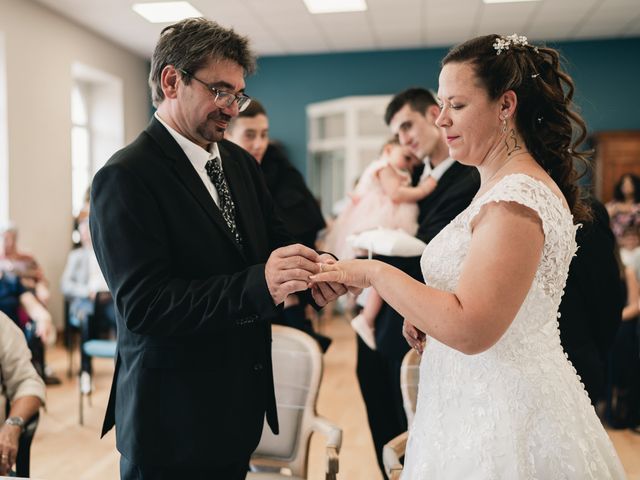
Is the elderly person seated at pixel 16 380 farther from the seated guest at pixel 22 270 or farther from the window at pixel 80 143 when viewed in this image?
the window at pixel 80 143

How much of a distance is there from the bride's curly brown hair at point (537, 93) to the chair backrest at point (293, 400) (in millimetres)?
1182

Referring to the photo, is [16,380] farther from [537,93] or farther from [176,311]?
[537,93]

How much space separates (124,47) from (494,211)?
8.95 m

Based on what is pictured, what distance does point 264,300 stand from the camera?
1487 mm

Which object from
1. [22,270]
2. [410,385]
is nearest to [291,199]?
[410,385]

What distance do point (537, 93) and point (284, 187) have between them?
6.36ft

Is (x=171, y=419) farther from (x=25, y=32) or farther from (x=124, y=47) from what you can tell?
(x=124, y=47)

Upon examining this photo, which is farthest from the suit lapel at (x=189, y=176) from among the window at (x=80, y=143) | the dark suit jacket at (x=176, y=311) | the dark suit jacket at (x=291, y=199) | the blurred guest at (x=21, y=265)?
the window at (x=80, y=143)

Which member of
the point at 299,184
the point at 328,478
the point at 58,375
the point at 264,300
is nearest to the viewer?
the point at 264,300

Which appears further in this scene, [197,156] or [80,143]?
[80,143]

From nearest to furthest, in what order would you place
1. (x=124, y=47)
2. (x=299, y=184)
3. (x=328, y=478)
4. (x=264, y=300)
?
(x=264, y=300)
(x=328, y=478)
(x=299, y=184)
(x=124, y=47)

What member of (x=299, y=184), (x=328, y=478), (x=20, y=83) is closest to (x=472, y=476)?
(x=328, y=478)

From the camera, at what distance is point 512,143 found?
153 centimetres

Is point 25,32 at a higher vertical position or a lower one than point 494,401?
higher
